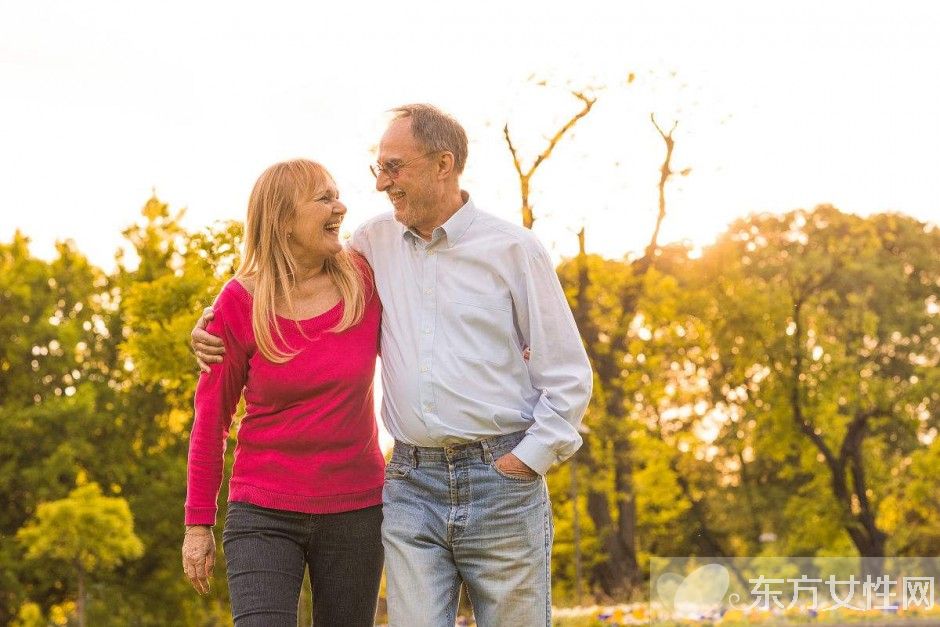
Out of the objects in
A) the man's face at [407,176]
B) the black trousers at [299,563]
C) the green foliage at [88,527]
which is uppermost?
the man's face at [407,176]

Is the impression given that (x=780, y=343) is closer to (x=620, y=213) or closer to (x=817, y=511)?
(x=817, y=511)

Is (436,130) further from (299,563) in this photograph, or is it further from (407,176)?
(299,563)

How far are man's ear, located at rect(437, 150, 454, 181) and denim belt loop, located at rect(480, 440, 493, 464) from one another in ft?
2.59

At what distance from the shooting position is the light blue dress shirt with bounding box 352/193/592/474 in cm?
368

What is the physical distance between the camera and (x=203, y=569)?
373 centimetres

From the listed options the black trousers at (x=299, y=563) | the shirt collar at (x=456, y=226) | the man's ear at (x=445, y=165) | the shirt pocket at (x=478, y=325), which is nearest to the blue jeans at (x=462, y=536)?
the black trousers at (x=299, y=563)

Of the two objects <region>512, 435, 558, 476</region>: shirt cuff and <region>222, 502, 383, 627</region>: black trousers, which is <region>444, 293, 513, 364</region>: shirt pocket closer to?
<region>512, 435, 558, 476</region>: shirt cuff

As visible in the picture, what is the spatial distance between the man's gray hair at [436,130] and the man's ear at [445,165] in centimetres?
1

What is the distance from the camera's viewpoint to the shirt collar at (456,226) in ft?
12.4

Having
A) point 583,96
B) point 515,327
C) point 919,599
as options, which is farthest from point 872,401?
point 515,327

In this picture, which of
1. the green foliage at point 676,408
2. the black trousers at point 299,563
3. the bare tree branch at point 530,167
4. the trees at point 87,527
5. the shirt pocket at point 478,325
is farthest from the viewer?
the green foliage at point 676,408

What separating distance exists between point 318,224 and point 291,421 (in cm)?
58

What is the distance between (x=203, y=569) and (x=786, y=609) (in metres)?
8.64

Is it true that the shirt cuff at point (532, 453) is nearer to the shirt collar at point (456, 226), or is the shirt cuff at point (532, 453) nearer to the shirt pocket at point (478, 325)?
the shirt pocket at point (478, 325)
